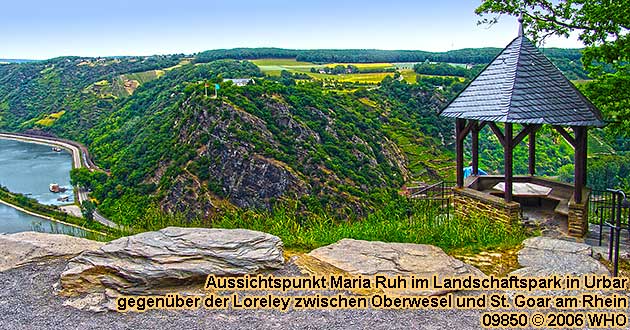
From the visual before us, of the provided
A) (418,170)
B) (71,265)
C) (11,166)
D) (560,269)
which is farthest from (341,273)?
(11,166)

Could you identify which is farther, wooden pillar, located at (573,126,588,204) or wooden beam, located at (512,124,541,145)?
wooden beam, located at (512,124,541,145)

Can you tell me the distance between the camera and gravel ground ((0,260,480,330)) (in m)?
4.16

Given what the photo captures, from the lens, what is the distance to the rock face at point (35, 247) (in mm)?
5618

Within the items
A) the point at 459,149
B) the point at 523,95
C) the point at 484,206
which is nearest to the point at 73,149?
the point at 459,149

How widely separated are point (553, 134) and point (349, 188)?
3000 centimetres

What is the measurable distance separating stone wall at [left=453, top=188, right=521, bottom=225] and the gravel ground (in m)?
4.58

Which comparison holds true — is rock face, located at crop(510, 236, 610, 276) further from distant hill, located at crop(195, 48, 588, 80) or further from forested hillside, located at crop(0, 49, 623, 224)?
distant hill, located at crop(195, 48, 588, 80)

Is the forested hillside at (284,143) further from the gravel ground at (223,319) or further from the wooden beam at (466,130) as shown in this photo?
the gravel ground at (223,319)

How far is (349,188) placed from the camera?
1663 inches

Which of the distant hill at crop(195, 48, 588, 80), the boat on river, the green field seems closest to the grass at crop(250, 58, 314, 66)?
the green field

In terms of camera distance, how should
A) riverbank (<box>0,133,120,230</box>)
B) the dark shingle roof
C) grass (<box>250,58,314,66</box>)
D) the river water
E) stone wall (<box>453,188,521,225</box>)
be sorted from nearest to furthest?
the dark shingle roof → stone wall (<box>453,188,521,225</box>) → riverbank (<box>0,133,120,230</box>) → the river water → grass (<box>250,58,314,66</box>)

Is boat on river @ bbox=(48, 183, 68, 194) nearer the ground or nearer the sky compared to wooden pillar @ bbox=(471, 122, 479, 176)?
nearer the ground

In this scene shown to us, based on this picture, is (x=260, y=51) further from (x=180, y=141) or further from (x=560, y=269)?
(x=560, y=269)

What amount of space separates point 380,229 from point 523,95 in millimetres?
3591
